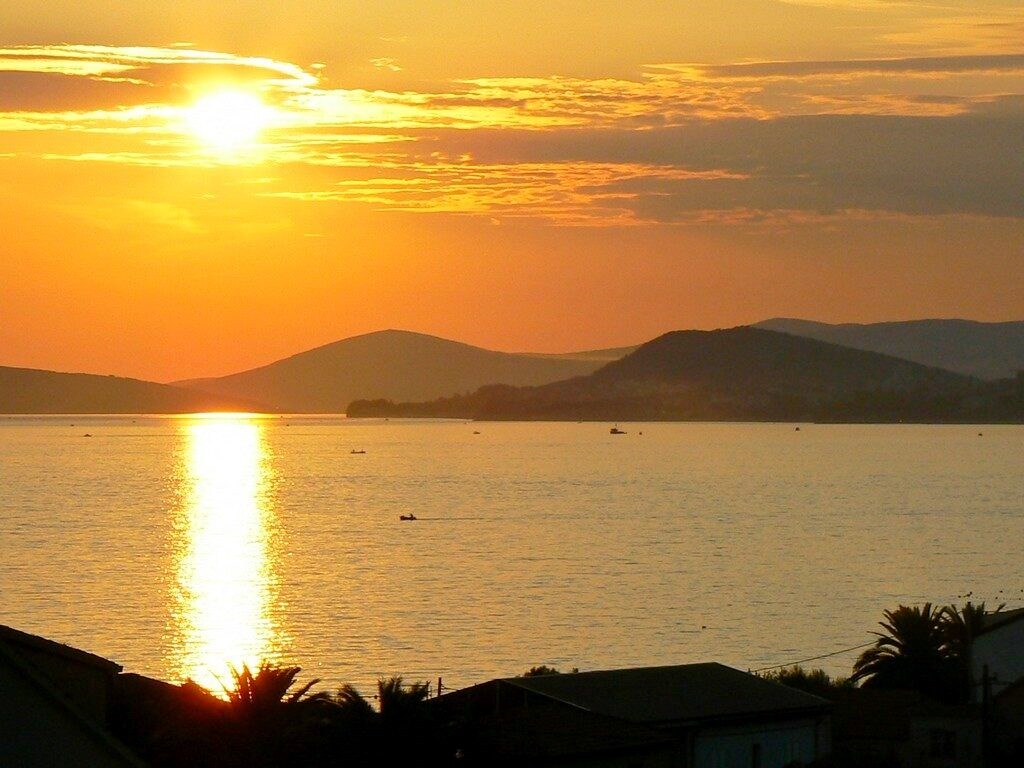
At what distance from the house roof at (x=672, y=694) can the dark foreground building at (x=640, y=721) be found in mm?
26

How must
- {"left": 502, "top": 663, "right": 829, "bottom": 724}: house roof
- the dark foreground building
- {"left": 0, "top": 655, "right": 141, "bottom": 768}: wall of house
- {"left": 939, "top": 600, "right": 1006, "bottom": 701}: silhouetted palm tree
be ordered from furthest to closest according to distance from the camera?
1. {"left": 939, "top": 600, "right": 1006, "bottom": 701}: silhouetted palm tree
2. {"left": 502, "top": 663, "right": 829, "bottom": 724}: house roof
3. the dark foreground building
4. {"left": 0, "top": 655, "right": 141, "bottom": 768}: wall of house

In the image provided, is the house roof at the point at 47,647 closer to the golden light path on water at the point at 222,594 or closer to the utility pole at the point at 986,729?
the golden light path on water at the point at 222,594

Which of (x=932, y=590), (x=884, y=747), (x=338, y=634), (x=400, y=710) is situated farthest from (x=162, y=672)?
(x=932, y=590)

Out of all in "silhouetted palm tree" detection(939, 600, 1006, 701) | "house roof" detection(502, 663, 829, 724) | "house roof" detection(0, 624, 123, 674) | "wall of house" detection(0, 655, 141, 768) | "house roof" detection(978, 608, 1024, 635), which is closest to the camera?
"wall of house" detection(0, 655, 141, 768)

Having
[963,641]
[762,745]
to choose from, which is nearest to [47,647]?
[762,745]

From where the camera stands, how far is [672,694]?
40.0m

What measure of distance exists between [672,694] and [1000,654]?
52.1 feet

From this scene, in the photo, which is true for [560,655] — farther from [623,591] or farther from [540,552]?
[540,552]

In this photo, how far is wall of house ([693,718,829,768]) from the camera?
3794 centimetres

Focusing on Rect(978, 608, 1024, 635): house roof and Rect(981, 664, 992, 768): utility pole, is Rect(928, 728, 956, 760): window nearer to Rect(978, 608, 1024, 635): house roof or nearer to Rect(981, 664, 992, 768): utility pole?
Rect(981, 664, 992, 768): utility pole

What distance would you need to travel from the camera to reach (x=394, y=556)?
414 feet

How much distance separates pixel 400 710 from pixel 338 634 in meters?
52.2

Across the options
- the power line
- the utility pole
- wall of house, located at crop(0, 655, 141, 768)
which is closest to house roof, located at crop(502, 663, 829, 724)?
the utility pole

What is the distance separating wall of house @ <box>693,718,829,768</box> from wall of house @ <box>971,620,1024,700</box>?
419 inches
